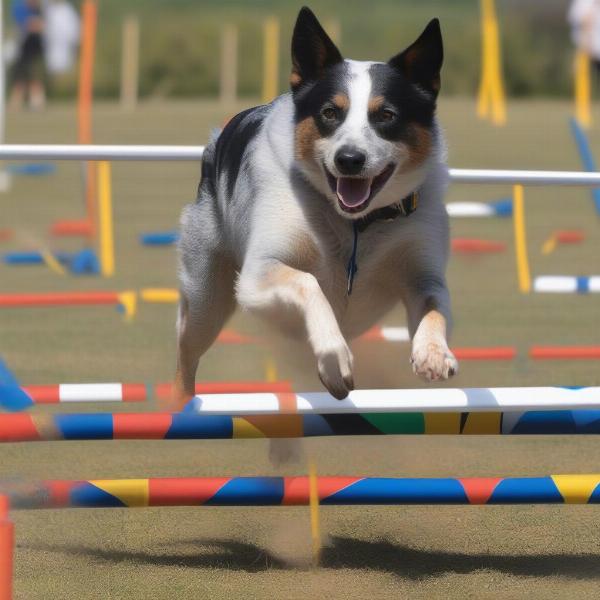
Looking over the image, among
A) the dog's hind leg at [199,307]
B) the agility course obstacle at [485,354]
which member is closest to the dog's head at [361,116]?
the dog's hind leg at [199,307]

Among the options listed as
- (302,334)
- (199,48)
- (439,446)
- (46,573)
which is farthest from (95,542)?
(199,48)

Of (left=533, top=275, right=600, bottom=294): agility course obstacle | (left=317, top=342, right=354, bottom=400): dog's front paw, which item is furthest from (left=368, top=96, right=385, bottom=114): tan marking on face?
(left=533, top=275, right=600, bottom=294): agility course obstacle

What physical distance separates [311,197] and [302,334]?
1.36 feet

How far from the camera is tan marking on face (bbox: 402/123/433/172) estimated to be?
4.07 m

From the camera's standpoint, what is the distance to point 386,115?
4.00 meters

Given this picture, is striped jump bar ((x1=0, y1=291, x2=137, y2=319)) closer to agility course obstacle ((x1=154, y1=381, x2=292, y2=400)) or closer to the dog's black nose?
agility course obstacle ((x1=154, y1=381, x2=292, y2=400))

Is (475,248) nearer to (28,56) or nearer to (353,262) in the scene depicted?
(353,262)

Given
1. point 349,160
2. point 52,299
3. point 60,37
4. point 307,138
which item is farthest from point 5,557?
point 60,37

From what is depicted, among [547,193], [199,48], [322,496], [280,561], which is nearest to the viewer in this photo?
[322,496]

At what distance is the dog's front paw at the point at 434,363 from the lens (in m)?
3.65

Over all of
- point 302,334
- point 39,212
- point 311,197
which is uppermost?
point 311,197

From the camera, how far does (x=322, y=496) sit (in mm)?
3699

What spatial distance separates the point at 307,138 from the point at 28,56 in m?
21.2

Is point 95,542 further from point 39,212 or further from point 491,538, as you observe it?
point 39,212
